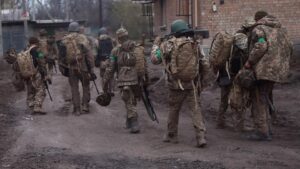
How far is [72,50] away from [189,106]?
14.5 feet

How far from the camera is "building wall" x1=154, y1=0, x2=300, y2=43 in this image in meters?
18.8

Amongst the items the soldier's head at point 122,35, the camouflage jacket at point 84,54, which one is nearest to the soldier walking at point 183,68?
the soldier's head at point 122,35

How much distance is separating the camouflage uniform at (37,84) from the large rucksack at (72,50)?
68 cm

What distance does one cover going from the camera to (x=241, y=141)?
924cm

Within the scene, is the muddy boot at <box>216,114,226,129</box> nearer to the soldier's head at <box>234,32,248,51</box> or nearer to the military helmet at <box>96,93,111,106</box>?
the soldier's head at <box>234,32,248,51</box>

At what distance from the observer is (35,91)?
Result: 13.2 m

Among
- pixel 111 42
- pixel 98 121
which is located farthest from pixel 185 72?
pixel 111 42

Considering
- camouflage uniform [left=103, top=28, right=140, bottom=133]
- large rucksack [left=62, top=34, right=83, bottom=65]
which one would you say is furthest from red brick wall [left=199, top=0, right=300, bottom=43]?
camouflage uniform [left=103, top=28, right=140, bottom=133]

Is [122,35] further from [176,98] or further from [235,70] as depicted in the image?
[235,70]

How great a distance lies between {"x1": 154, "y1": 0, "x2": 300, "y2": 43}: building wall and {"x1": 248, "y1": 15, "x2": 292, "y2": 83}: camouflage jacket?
9942mm

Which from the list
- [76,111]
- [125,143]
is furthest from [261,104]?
[76,111]

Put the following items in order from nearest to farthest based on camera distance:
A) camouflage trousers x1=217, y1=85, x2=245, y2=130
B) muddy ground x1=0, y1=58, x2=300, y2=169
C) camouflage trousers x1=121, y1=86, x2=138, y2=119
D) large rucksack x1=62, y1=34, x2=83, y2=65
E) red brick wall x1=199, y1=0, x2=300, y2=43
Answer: muddy ground x1=0, y1=58, x2=300, y2=169 < camouflage trousers x1=217, y1=85, x2=245, y2=130 < camouflage trousers x1=121, y1=86, x2=138, y2=119 < large rucksack x1=62, y1=34, x2=83, y2=65 < red brick wall x1=199, y1=0, x2=300, y2=43

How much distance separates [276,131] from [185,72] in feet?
7.53

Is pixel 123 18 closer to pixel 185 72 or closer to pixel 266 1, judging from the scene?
pixel 266 1
